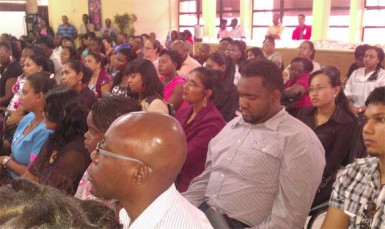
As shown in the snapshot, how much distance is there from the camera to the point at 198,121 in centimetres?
262

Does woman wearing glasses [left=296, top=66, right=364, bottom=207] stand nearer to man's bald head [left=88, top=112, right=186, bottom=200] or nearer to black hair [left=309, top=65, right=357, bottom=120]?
black hair [left=309, top=65, right=357, bottom=120]

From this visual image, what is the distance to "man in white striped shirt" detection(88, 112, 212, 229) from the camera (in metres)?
1.13

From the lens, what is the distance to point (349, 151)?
104 inches

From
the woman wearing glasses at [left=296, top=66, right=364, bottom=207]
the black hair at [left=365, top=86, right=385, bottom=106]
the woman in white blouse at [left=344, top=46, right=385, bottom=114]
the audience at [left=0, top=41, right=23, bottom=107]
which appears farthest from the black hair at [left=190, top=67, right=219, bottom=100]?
the audience at [left=0, top=41, right=23, bottom=107]

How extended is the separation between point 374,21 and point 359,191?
925 cm

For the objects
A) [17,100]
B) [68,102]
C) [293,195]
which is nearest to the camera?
[293,195]

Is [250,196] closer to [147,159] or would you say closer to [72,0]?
[147,159]

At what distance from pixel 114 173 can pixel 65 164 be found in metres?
1.01

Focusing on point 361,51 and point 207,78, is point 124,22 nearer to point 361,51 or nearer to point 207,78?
point 361,51

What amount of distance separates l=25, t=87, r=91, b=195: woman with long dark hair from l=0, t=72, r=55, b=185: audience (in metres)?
0.21

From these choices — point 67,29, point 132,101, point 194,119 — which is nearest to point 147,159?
point 132,101

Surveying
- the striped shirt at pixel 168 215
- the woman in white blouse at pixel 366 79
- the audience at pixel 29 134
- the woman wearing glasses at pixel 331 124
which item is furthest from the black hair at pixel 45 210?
the woman in white blouse at pixel 366 79

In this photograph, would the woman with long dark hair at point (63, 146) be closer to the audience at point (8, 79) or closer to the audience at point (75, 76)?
the audience at point (75, 76)

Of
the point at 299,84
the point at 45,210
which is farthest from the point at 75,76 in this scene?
the point at 45,210
